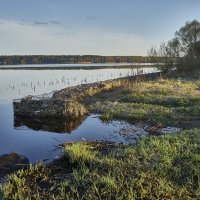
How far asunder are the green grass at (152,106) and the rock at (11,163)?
10004 millimetres

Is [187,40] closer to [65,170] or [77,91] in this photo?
[77,91]

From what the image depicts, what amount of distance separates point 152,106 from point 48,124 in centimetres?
781

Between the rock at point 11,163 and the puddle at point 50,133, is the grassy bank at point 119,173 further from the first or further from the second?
the puddle at point 50,133

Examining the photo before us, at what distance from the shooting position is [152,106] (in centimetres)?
2717

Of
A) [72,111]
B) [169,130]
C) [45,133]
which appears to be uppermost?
[72,111]

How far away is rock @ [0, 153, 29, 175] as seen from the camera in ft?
43.2

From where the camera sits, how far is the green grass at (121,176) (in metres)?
10.4

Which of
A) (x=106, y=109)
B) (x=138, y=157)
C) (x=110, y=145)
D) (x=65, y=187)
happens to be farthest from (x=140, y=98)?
(x=65, y=187)

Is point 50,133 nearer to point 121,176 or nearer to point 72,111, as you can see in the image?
point 72,111

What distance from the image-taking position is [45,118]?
24.9 meters

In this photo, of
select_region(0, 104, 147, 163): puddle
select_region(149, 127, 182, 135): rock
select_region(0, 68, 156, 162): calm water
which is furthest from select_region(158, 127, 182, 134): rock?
select_region(0, 68, 156, 162): calm water

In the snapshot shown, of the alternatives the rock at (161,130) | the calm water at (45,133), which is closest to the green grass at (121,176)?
the calm water at (45,133)

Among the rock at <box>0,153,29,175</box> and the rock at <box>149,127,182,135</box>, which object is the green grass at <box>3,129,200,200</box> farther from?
the rock at <box>149,127,182,135</box>

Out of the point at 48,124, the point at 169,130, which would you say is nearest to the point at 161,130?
the point at 169,130
